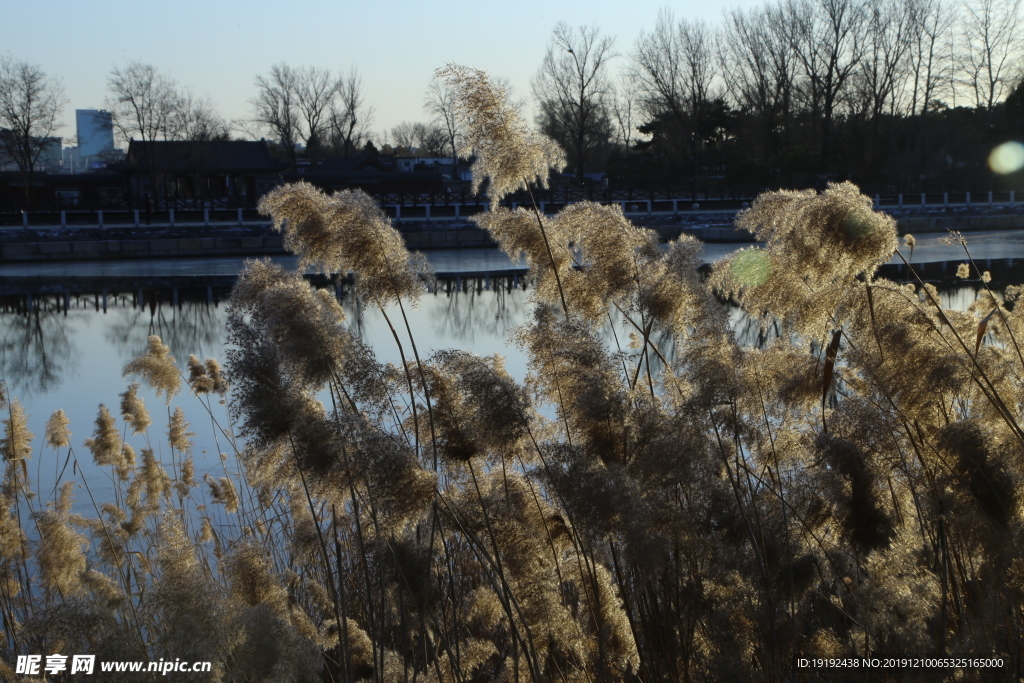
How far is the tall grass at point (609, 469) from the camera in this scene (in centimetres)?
200

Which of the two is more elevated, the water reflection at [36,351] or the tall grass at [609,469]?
the tall grass at [609,469]

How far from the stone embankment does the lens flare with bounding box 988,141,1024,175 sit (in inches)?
734

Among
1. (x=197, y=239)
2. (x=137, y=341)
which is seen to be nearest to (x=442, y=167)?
(x=197, y=239)

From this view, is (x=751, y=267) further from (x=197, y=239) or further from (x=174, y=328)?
(x=197, y=239)

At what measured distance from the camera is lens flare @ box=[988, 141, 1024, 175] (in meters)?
51.7

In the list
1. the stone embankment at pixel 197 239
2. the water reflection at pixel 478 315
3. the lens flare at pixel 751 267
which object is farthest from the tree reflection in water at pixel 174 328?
the stone embankment at pixel 197 239

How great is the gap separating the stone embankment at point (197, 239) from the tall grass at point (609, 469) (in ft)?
88.6

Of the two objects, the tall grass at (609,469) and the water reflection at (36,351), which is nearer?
the tall grass at (609,469)

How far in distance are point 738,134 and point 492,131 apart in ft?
205

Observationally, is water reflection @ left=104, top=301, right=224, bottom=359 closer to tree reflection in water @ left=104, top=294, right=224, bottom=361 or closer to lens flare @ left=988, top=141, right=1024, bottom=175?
tree reflection in water @ left=104, top=294, right=224, bottom=361

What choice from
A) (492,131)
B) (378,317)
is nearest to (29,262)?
(378,317)

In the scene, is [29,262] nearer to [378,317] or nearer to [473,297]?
[473,297]

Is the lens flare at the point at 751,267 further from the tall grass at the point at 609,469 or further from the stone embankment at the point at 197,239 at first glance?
the stone embankment at the point at 197,239

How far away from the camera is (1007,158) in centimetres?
5212
